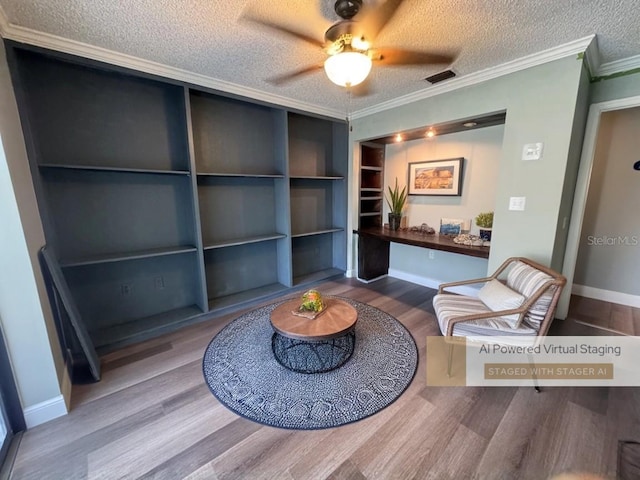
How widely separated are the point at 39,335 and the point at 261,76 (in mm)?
2658

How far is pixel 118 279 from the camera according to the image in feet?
8.49

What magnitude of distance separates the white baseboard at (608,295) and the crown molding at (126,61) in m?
4.42

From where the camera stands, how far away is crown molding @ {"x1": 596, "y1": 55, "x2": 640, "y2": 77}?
89.0 inches

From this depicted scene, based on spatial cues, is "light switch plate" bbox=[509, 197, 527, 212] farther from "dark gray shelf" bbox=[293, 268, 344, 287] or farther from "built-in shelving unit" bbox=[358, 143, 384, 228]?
"dark gray shelf" bbox=[293, 268, 344, 287]

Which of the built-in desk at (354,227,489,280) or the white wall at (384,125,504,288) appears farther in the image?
the built-in desk at (354,227,489,280)

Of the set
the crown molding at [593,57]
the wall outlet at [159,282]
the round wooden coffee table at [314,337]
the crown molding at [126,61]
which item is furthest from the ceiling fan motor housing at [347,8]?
the wall outlet at [159,282]

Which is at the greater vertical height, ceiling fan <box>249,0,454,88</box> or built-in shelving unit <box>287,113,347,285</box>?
ceiling fan <box>249,0,454,88</box>

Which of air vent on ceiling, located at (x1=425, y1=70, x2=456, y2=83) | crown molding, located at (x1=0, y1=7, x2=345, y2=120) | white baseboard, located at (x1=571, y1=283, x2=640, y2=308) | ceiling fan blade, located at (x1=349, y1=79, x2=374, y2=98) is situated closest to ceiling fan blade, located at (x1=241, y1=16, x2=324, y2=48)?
ceiling fan blade, located at (x1=349, y1=79, x2=374, y2=98)

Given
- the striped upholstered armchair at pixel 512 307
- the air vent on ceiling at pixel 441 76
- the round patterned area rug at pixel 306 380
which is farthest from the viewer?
the air vent on ceiling at pixel 441 76

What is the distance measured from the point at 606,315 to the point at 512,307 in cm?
202

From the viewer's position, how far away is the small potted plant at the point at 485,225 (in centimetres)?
305

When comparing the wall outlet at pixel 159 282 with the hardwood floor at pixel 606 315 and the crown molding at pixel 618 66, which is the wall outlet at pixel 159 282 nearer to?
the hardwood floor at pixel 606 315

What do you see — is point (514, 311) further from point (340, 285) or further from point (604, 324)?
point (340, 285)

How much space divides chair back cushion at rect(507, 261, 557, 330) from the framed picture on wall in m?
1.43
